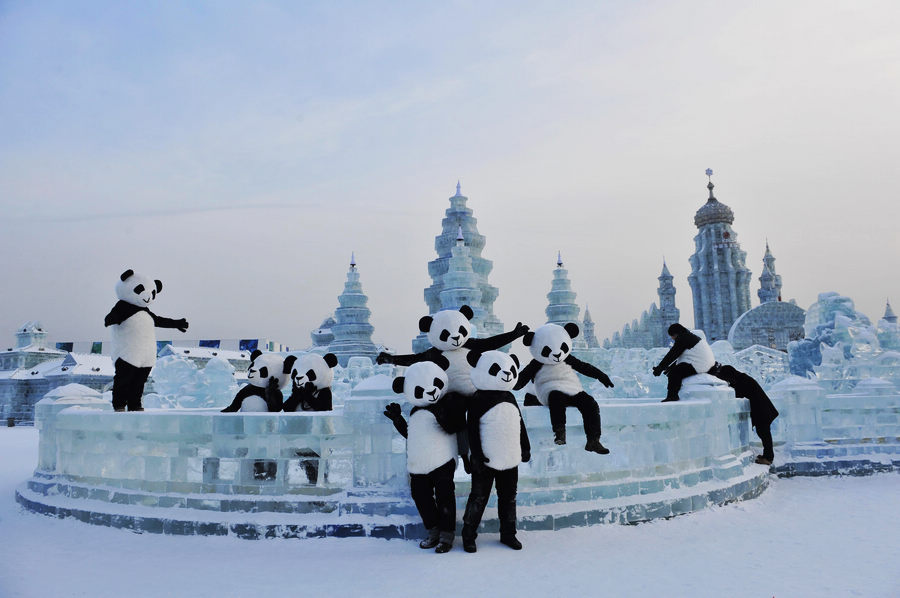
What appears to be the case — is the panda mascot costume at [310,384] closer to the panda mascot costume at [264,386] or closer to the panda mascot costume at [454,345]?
the panda mascot costume at [264,386]

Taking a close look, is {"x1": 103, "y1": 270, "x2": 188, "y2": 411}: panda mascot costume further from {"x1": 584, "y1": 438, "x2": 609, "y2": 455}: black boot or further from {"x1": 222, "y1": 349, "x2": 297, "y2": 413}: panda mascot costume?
{"x1": 584, "y1": 438, "x2": 609, "y2": 455}: black boot

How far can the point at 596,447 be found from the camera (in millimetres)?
5133

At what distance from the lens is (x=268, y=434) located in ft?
17.5

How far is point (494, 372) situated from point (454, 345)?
0.67 metres

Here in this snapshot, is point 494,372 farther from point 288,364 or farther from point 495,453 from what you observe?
point 288,364

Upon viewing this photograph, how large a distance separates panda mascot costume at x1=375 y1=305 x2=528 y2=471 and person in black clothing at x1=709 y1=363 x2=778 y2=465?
12.5 ft

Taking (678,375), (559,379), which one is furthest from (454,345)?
(678,375)

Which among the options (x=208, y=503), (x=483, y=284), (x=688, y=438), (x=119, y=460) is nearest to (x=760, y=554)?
(x=688, y=438)

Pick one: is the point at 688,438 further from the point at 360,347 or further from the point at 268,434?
the point at 360,347

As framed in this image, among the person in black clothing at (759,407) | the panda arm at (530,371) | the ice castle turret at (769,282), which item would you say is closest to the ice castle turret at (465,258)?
the person in black clothing at (759,407)

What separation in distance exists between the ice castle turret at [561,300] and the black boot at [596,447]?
34577 mm

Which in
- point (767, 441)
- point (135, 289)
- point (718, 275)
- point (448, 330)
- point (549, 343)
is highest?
point (718, 275)

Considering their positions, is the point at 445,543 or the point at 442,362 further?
the point at 442,362

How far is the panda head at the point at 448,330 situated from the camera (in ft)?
17.4
